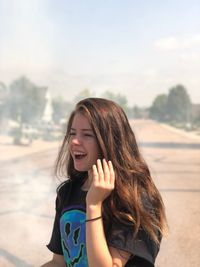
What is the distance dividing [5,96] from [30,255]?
6.36 meters

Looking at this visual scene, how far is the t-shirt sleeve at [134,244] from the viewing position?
120 cm

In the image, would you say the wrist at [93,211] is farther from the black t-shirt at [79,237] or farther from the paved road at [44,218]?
the paved road at [44,218]

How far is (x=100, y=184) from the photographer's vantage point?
118 cm

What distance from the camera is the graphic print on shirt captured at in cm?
130

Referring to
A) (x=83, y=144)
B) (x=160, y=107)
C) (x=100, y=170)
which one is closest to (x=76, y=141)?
(x=83, y=144)

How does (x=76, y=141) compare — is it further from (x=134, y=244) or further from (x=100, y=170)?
(x=134, y=244)

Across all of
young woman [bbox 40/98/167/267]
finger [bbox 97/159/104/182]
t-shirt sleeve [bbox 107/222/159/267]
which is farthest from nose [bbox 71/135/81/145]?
t-shirt sleeve [bbox 107/222/159/267]

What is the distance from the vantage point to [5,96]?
9398 mm

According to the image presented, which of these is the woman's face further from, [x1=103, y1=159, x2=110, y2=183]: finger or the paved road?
the paved road

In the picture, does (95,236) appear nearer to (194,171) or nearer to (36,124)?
(194,171)

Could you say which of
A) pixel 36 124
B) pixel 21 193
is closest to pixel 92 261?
pixel 21 193

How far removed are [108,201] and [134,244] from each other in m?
0.15

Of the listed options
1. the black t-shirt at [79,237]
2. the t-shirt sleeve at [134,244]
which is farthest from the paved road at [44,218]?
the t-shirt sleeve at [134,244]

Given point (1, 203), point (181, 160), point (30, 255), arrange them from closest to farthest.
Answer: point (30, 255) → point (1, 203) → point (181, 160)
